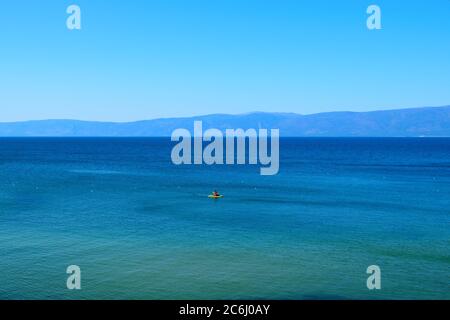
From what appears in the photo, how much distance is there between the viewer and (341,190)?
242 feet

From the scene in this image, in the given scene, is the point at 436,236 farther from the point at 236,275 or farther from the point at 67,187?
the point at 67,187

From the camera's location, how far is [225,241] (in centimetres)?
3994

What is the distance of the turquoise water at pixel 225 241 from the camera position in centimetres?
2862

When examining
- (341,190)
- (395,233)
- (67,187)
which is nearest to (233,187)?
(341,190)

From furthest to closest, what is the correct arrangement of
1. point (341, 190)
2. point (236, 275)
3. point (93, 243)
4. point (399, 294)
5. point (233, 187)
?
point (233, 187) → point (341, 190) → point (93, 243) → point (236, 275) → point (399, 294)

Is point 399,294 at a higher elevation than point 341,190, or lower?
lower

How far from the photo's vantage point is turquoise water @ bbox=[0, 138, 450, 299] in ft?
93.9

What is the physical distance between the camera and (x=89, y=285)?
28.7 m
